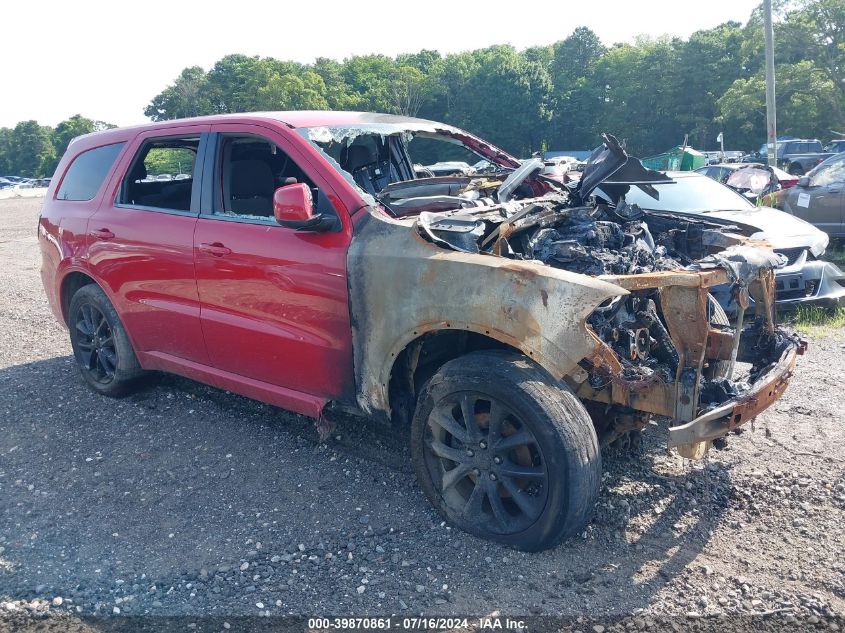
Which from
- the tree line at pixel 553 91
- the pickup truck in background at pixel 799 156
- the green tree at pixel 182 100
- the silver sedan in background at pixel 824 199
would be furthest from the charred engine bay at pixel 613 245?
the green tree at pixel 182 100

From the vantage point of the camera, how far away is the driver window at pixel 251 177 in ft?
13.7

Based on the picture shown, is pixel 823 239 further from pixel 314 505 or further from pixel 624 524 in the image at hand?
pixel 314 505

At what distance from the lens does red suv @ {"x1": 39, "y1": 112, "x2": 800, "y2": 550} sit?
3012 millimetres

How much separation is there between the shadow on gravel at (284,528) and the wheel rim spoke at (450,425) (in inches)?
19.6

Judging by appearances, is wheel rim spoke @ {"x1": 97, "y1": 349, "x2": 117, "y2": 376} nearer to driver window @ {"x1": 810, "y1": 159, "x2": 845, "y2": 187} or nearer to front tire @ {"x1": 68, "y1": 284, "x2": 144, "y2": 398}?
front tire @ {"x1": 68, "y1": 284, "x2": 144, "y2": 398}

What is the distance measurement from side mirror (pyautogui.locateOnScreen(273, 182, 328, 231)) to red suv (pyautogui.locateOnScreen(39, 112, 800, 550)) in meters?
0.01

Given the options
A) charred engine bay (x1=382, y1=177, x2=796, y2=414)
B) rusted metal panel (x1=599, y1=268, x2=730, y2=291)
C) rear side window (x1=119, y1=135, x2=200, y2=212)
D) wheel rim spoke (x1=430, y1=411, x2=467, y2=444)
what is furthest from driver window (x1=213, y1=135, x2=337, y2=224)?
rusted metal panel (x1=599, y1=268, x2=730, y2=291)

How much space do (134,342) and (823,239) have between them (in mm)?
6647

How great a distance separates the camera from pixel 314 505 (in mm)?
3662

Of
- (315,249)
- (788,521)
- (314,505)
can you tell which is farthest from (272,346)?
(788,521)

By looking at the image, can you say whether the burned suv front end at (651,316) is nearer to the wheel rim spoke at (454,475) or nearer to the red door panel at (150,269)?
the wheel rim spoke at (454,475)

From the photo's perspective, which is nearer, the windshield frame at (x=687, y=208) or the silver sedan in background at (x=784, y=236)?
the silver sedan in background at (x=784, y=236)

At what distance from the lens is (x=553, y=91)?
2950 inches

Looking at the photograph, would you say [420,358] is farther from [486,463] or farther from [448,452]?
[486,463]
